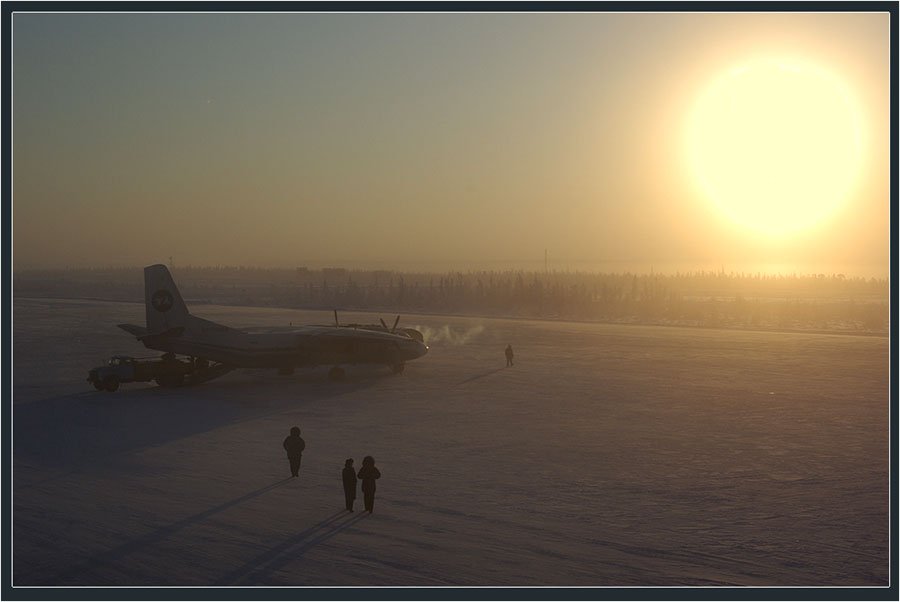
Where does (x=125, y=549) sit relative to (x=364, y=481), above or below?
below

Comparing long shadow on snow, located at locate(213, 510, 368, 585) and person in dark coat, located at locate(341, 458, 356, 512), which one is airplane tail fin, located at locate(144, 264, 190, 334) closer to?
person in dark coat, located at locate(341, 458, 356, 512)

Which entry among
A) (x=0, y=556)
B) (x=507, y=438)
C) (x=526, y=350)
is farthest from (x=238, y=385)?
(x=0, y=556)

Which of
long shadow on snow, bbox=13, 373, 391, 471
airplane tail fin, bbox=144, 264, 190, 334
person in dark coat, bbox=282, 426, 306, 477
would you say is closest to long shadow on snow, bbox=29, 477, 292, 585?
person in dark coat, bbox=282, 426, 306, 477

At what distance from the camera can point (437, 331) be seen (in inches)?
2564

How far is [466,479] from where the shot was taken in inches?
757

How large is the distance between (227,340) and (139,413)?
7.05 m

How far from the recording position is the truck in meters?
32.8

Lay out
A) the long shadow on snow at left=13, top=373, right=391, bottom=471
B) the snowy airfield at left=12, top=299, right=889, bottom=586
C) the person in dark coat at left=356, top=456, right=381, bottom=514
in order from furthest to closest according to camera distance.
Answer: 1. the long shadow on snow at left=13, top=373, right=391, bottom=471
2. the person in dark coat at left=356, top=456, right=381, bottom=514
3. the snowy airfield at left=12, top=299, right=889, bottom=586

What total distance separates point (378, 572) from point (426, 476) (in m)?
6.62

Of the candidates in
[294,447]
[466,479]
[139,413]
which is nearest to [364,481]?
[294,447]

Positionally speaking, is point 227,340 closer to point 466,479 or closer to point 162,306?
point 162,306

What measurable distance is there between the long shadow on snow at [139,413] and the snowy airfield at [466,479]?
0.13 metres

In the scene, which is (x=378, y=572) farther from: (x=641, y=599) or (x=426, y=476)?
(x=426, y=476)

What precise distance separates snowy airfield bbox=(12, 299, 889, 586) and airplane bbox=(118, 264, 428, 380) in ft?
4.07
